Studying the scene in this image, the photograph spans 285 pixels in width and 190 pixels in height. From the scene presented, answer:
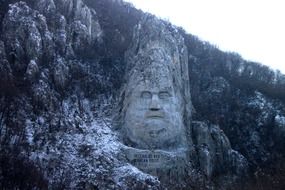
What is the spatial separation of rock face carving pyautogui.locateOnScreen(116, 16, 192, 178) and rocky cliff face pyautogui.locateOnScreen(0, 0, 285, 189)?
0.47m

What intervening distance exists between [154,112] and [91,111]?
15.8ft

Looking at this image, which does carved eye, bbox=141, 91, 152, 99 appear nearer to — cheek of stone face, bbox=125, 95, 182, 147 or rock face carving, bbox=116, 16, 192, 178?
rock face carving, bbox=116, 16, 192, 178

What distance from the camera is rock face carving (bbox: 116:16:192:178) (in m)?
28.5

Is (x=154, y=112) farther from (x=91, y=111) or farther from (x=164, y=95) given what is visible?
(x=91, y=111)

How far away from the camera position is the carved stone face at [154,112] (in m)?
29.3

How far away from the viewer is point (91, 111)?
3247 centimetres

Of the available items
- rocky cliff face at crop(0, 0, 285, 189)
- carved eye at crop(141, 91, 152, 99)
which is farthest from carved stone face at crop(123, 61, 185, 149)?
rocky cliff face at crop(0, 0, 285, 189)

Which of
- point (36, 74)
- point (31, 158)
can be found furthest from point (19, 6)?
point (31, 158)

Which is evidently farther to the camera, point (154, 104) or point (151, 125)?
point (154, 104)

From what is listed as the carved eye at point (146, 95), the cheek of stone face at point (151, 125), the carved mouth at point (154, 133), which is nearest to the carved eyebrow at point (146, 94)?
the carved eye at point (146, 95)

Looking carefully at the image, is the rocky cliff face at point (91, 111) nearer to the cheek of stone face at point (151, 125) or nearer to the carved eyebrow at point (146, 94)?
the cheek of stone face at point (151, 125)

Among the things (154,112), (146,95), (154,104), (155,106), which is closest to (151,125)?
(154,112)

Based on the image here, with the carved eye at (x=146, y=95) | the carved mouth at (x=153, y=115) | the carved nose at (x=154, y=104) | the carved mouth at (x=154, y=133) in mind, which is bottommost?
the carved mouth at (x=154, y=133)

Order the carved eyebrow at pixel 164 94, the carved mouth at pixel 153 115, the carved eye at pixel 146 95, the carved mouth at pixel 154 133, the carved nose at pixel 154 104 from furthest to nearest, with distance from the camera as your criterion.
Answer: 1. the carved eyebrow at pixel 164 94
2. the carved eye at pixel 146 95
3. the carved nose at pixel 154 104
4. the carved mouth at pixel 153 115
5. the carved mouth at pixel 154 133
